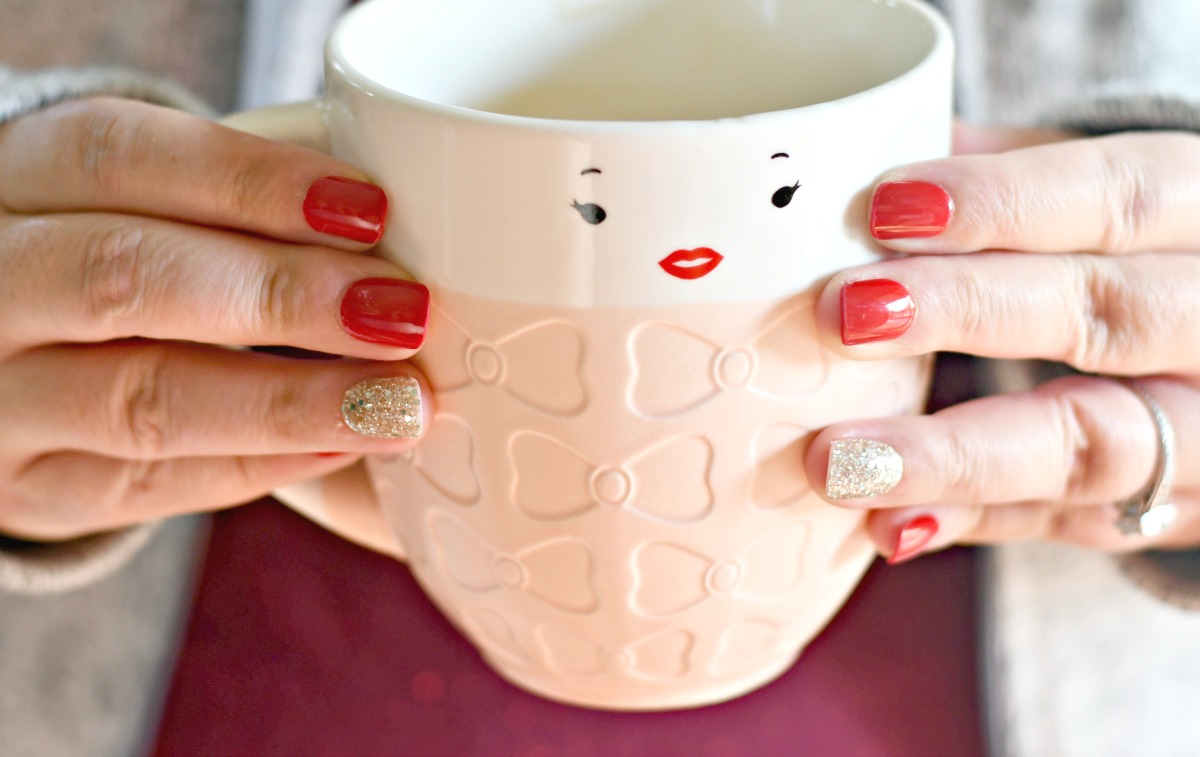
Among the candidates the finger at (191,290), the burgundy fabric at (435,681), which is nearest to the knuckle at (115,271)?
the finger at (191,290)

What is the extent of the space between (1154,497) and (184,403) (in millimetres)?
607

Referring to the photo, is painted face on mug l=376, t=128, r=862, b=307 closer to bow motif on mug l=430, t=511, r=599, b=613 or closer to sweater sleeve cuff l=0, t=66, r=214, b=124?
bow motif on mug l=430, t=511, r=599, b=613

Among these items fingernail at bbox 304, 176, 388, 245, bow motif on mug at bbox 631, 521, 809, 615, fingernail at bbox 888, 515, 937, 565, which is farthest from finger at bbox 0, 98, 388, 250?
fingernail at bbox 888, 515, 937, 565

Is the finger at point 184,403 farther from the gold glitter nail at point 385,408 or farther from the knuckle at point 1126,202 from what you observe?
the knuckle at point 1126,202

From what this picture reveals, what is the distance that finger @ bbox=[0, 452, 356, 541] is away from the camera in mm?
627

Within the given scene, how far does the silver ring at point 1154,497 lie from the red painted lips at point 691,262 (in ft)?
1.26

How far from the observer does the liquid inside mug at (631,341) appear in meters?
0.39

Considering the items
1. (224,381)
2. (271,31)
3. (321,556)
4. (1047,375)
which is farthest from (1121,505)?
(271,31)

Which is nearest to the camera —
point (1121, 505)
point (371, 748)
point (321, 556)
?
point (1121, 505)

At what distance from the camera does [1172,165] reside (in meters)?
0.58

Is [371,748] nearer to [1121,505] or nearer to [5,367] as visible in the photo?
[5,367]

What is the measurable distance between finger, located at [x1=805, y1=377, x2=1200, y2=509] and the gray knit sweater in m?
0.19

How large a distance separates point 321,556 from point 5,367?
1.29 ft

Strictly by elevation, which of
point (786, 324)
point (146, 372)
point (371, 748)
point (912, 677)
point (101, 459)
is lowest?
point (371, 748)
